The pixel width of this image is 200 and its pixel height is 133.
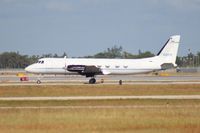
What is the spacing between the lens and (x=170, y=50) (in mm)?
76375

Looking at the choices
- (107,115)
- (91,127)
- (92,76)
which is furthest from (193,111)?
(92,76)

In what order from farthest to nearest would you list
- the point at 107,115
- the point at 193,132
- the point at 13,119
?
the point at 107,115 → the point at 13,119 → the point at 193,132

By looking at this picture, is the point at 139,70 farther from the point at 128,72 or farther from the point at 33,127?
the point at 33,127

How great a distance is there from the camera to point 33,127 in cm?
1977

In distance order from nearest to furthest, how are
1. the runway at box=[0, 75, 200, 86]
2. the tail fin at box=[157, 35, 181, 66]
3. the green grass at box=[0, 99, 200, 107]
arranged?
the green grass at box=[0, 99, 200, 107], the runway at box=[0, 75, 200, 86], the tail fin at box=[157, 35, 181, 66]

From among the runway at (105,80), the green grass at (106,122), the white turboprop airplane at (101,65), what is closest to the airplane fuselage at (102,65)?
the white turboprop airplane at (101,65)

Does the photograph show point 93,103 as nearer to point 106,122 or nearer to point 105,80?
point 106,122

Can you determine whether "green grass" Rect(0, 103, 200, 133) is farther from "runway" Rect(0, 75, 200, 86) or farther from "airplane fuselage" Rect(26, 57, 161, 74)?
"airplane fuselage" Rect(26, 57, 161, 74)

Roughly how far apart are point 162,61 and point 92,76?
11690 millimetres

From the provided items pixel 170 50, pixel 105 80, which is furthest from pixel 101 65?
pixel 170 50

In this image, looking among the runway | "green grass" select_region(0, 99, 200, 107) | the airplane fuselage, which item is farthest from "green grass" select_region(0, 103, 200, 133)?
the airplane fuselage

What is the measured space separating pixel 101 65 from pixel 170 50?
1203cm

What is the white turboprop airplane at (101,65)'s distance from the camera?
221ft

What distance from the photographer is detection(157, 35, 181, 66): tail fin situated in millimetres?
75750
